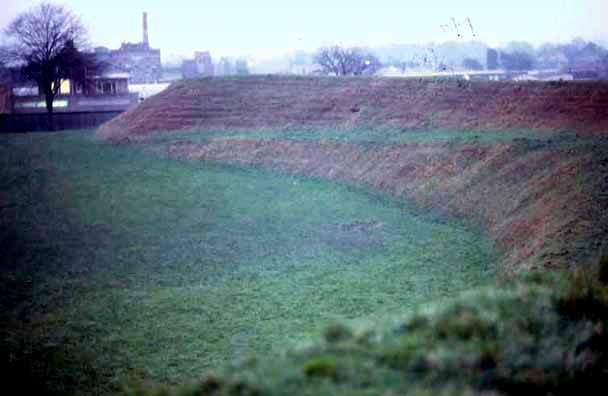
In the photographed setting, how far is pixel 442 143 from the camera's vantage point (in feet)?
72.0

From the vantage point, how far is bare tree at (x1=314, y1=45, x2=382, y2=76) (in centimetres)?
6041

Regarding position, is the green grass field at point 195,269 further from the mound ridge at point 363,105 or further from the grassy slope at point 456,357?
the mound ridge at point 363,105

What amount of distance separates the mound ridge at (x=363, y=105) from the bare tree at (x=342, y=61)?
23.9 meters

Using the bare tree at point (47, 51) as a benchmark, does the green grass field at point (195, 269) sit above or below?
below

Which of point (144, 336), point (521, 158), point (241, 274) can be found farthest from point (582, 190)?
point (144, 336)

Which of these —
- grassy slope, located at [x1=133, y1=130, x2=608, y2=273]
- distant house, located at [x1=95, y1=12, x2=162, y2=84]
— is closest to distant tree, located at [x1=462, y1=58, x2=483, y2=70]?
grassy slope, located at [x1=133, y1=130, x2=608, y2=273]

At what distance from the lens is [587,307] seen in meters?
5.34

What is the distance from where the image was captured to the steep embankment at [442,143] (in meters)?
13.0

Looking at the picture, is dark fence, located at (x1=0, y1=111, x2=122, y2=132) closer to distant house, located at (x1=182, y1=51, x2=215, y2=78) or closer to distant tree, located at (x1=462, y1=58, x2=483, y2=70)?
distant tree, located at (x1=462, y1=58, x2=483, y2=70)

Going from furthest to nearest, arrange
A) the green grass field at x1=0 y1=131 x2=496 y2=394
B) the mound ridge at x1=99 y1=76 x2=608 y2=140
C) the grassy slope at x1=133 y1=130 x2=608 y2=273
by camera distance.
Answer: the mound ridge at x1=99 y1=76 x2=608 y2=140
the grassy slope at x1=133 y1=130 x2=608 y2=273
the green grass field at x1=0 y1=131 x2=496 y2=394

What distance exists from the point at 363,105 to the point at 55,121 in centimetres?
2559

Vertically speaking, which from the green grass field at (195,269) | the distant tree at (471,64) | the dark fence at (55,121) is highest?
the distant tree at (471,64)

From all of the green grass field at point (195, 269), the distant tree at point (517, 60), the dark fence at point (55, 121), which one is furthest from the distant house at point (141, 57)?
the green grass field at point (195, 269)

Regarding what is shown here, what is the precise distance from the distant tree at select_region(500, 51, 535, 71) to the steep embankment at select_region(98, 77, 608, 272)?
3561 centimetres
